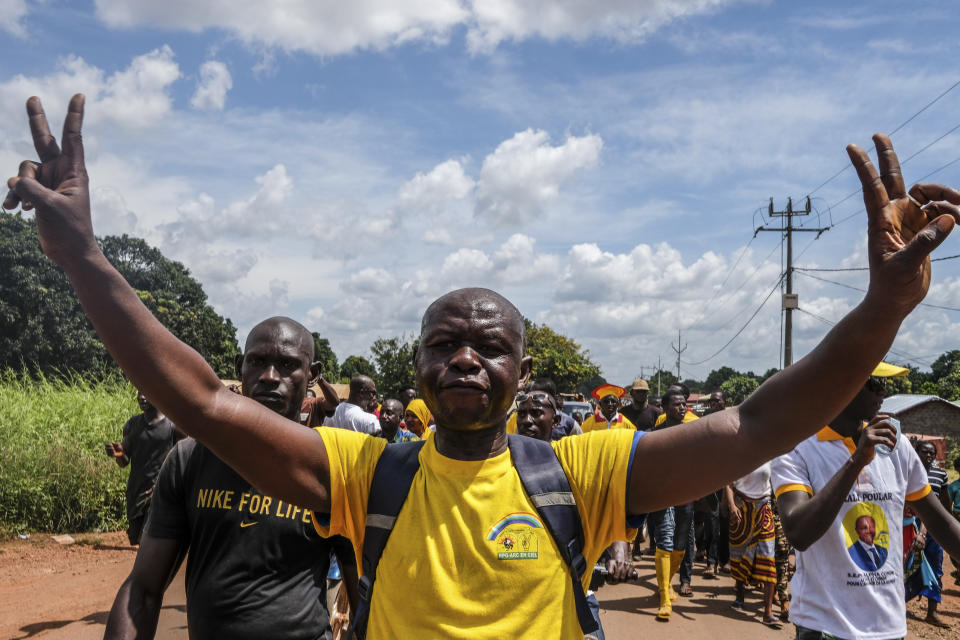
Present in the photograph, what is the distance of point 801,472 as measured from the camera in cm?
324

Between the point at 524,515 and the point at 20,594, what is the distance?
8.07 meters

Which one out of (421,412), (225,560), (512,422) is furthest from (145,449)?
(225,560)

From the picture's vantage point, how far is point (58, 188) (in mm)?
1610

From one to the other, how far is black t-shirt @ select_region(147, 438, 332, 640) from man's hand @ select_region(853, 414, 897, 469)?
2115 mm

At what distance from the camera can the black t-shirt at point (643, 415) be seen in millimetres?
10125

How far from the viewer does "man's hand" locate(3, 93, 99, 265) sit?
1.57 m

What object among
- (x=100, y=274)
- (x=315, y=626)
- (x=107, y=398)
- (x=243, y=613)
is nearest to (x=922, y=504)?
(x=315, y=626)

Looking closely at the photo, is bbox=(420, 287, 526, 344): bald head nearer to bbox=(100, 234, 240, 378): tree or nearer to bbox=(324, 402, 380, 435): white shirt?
Result: bbox=(324, 402, 380, 435): white shirt

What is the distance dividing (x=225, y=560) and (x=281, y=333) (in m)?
0.98

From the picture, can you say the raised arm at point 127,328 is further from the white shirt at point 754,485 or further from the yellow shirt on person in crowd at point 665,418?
the yellow shirt on person in crowd at point 665,418

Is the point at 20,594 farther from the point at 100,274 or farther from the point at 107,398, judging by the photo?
the point at 100,274

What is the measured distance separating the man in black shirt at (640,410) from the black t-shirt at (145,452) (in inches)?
235

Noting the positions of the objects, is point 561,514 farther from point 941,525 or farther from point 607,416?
point 607,416

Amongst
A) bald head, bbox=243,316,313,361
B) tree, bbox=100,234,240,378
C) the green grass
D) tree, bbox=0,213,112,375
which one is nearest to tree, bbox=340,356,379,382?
tree, bbox=100,234,240,378
